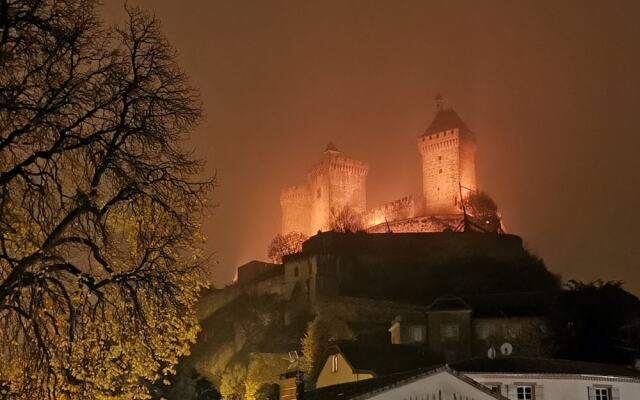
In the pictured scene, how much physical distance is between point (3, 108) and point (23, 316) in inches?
128

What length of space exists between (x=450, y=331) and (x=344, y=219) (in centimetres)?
4241

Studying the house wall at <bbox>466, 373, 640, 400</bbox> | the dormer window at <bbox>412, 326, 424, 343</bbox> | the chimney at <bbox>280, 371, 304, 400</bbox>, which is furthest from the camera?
the dormer window at <bbox>412, 326, 424, 343</bbox>

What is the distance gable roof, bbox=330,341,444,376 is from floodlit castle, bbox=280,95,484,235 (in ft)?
122

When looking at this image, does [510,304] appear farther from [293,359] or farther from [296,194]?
[296,194]

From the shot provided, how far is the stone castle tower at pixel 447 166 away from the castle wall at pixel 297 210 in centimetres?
1836

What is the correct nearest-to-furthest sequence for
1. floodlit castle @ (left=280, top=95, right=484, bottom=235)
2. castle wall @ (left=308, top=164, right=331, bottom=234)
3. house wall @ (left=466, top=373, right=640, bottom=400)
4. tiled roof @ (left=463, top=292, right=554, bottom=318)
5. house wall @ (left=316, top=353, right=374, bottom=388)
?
house wall @ (left=466, top=373, right=640, bottom=400) < house wall @ (left=316, top=353, right=374, bottom=388) < tiled roof @ (left=463, top=292, right=554, bottom=318) < floodlit castle @ (left=280, top=95, right=484, bottom=235) < castle wall @ (left=308, top=164, right=331, bottom=234)

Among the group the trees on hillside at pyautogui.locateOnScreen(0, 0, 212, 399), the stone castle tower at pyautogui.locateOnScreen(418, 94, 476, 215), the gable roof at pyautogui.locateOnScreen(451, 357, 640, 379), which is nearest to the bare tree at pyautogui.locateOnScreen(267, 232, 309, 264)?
the stone castle tower at pyautogui.locateOnScreen(418, 94, 476, 215)

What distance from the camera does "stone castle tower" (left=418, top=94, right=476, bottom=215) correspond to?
95375 mm

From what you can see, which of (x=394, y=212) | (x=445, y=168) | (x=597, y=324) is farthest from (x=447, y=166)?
(x=597, y=324)

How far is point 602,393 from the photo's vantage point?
36.3 m

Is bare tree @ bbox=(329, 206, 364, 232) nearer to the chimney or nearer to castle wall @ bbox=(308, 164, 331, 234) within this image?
castle wall @ bbox=(308, 164, 331, 234)

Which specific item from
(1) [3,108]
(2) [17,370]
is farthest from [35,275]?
(1) [3,108]

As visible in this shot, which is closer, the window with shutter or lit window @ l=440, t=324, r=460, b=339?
the window with shutter

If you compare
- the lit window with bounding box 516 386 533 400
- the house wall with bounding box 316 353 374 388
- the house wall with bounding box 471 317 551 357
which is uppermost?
the house wall with bounding box 471 317 551 357
